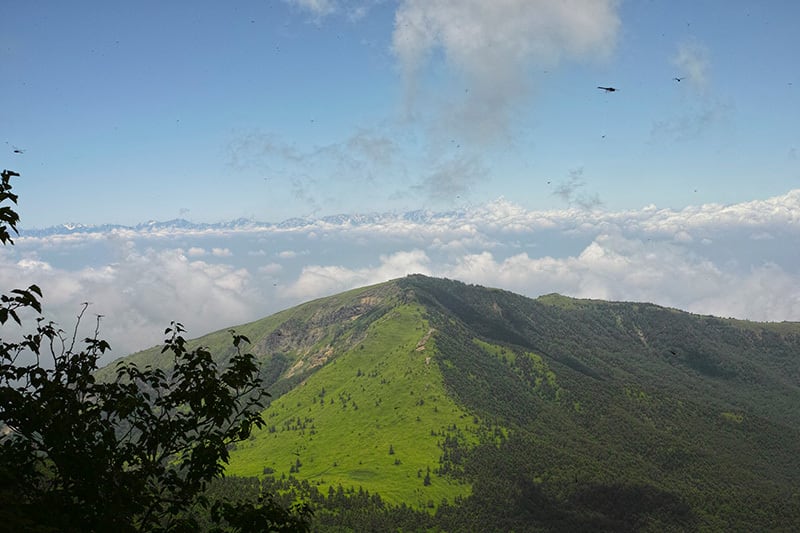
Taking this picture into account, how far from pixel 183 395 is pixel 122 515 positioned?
3.72m

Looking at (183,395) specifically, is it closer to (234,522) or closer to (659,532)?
(234,522)

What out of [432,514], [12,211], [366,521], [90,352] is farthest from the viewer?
[432,514]

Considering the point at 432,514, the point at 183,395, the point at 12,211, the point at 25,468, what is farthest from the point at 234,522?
the point at 432,514

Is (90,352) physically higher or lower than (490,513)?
higher

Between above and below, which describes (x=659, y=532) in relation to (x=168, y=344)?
below

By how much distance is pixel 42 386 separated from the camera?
14.9 meters

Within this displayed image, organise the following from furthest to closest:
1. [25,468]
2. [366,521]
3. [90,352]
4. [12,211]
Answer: [366,521], [90,352], [25,468], [12,211]

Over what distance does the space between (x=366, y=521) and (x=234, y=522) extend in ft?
577

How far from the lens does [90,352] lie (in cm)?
1630

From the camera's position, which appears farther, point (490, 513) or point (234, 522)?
point (490, 513)

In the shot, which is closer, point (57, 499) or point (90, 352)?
point (57, 499)

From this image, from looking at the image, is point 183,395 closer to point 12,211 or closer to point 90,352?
point 90,352

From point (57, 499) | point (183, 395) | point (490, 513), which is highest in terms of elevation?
point (183, 395)

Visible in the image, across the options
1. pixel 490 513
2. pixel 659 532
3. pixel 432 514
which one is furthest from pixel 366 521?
pixel 659 532
